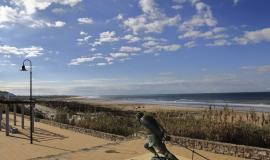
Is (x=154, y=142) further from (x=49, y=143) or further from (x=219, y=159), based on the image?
(x=49, y=143)

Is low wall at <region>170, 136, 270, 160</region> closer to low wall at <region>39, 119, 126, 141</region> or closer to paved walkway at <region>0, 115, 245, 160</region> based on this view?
paved walkway at <region>0, 115, 245, 160</region>

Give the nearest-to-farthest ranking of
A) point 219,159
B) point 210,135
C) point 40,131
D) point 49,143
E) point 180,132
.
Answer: point 219,159
point 210,135
point 180,132
point 49,143
point 40,131

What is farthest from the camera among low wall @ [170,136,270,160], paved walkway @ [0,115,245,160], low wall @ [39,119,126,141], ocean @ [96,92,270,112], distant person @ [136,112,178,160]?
ocean @ [96,92,270,112]

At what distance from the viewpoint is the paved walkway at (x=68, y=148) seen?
1167cm

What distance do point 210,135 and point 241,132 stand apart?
3.65 ft

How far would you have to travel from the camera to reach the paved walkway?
460 inches

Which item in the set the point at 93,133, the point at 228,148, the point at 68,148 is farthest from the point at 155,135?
the point at 93,133

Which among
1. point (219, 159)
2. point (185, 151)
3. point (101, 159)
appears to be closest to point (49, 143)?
point (101, 159)

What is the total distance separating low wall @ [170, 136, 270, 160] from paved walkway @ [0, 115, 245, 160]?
0.33 m

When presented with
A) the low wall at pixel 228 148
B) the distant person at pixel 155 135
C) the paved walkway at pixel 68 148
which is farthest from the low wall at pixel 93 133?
the distant person at pixel 155 135

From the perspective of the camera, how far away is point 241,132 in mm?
13094

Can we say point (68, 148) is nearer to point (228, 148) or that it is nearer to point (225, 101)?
point (228, 148)

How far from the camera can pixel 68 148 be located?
1466cm

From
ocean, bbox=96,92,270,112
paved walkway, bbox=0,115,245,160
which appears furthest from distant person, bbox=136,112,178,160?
ocean, bbox=96,92,270,112
